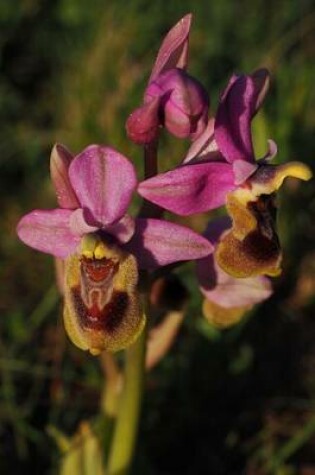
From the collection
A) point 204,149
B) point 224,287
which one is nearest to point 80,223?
point 204,149

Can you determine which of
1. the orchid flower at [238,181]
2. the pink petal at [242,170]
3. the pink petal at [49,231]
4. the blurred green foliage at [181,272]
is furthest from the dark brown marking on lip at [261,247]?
the blurred green foliage at [181,272]

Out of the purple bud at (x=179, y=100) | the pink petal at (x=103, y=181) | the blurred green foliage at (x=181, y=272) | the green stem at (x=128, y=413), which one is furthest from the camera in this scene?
the blurred green foliage at (x=181, y=272)

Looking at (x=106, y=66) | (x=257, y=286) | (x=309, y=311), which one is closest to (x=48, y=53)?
(x=106, y=66)

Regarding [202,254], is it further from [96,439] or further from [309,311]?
[309,311]

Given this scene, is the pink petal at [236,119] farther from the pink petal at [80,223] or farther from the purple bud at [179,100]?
the pink petal at [80,223]

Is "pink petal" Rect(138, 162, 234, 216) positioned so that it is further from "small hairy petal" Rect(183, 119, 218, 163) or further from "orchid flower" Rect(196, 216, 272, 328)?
"orchid flower" Rect(196, 216, 272, 328)
